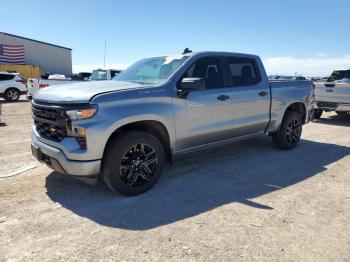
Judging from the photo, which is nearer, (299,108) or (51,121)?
(51,121)

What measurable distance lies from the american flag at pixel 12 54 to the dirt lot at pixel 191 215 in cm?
3175

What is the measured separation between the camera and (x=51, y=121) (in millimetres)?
4082

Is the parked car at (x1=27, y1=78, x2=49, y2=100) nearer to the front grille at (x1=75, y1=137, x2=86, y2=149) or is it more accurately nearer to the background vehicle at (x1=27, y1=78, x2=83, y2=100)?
the background vehicle at (x1=27, y1=78, x2=83, y2=100)

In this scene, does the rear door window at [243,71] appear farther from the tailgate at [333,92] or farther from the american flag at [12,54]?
the american flag at [12,54]

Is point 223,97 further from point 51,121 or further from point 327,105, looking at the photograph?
point 327,105

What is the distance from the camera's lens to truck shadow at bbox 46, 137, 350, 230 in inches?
150

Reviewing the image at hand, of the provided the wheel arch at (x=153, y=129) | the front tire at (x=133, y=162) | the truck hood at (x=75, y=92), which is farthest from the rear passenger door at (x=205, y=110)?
the truck hood at (x=75, y=92)

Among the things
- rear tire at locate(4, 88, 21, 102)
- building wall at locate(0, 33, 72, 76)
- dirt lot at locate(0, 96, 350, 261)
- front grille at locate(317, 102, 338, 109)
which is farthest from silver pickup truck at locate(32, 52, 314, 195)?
building wall at locate(0, 33, 72, 76)

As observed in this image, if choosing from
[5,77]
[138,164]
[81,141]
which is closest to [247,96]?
[138,164]

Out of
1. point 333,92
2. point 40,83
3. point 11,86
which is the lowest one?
point 333,92

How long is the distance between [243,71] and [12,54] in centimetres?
3422

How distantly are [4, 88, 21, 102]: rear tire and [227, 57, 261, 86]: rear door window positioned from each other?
16.5 metres

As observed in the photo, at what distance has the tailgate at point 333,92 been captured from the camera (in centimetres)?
1023

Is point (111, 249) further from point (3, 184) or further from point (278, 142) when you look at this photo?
point (278, 142)
